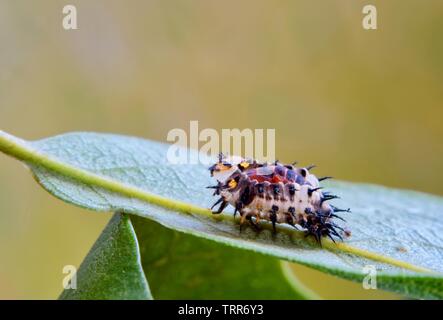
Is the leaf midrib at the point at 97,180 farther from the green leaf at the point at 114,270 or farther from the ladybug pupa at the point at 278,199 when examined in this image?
the green leaf at the point at 114,270

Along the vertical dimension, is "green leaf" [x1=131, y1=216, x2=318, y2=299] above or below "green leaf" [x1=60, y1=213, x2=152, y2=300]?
below

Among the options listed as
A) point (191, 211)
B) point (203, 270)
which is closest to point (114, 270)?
point (191, 211)

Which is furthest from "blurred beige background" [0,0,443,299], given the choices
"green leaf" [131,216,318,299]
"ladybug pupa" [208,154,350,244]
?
"ladybug pupa" [208,154,350,244]

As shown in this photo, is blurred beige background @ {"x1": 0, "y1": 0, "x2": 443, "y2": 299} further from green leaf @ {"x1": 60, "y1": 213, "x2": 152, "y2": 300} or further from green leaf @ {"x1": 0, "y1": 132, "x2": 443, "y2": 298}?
green leaf @ {"x1": 60, "y1": 213, "x2": 152, "y2": 300}

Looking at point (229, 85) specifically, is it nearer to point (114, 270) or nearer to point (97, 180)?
point (97, 180)

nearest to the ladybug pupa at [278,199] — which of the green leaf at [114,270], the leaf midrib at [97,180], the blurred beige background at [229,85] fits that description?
the leaf midrib at [97,180]

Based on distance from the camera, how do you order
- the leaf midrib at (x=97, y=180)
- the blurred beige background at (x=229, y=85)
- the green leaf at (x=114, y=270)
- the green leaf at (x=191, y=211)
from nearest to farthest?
the green leaf at (x=114, y=270) → the green leaf at (x=191, y=211) → the leaf midrib at (x=97, y=180) → the blurred beige background at (x=229, y=85)
